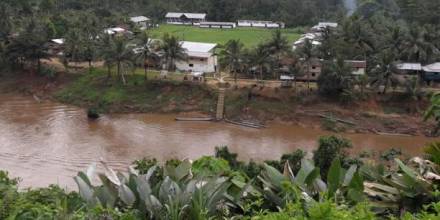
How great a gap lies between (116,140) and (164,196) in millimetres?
16716

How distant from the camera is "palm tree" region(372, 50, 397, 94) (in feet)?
86.1

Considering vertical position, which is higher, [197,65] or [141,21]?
[141,21]

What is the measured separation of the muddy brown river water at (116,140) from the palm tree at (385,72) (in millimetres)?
2932

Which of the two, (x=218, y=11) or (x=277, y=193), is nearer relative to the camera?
(x=277, y=193)

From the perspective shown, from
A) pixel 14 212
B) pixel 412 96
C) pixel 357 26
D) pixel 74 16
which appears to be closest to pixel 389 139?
pixel 412 96

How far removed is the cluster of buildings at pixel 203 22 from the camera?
2029 inches

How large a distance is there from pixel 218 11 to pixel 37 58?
26.1 m

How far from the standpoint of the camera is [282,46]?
29.0 metres

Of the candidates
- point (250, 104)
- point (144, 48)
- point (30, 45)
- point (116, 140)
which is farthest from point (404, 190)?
point (30, 45)

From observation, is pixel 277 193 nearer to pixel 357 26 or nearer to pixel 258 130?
pixel 258 130

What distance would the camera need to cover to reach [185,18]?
5375 centimetres

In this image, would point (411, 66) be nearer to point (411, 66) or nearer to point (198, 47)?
point (411, 66)

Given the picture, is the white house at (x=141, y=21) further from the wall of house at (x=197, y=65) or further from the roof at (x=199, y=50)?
the wall of house at (x=197, y=65)

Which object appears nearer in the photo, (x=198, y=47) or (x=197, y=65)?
(x=197, y=65)
